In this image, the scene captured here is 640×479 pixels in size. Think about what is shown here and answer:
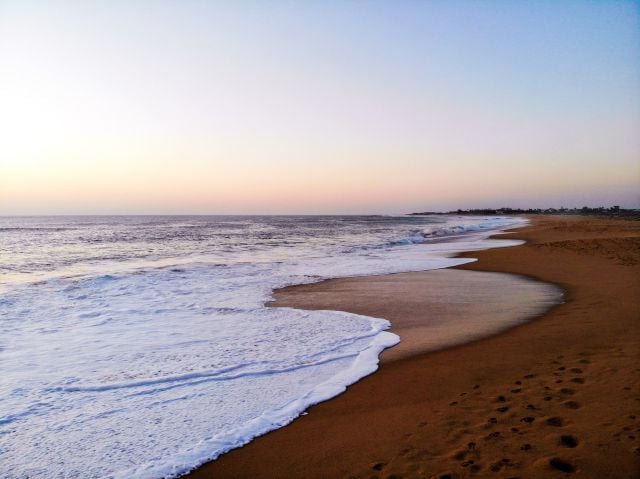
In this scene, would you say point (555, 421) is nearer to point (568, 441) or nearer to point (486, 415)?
point (568, 441)

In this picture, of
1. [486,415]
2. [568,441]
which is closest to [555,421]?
[568,441]

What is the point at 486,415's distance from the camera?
4246 mm

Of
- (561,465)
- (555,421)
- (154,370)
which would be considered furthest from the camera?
(154,370)

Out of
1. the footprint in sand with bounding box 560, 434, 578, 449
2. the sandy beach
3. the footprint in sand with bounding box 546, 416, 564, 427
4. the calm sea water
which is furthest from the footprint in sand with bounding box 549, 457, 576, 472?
the calm sea water

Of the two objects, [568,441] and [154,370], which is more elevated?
[568,441]

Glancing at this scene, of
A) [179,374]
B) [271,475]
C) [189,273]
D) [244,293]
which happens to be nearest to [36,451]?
[179,374]

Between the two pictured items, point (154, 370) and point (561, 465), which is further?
point (154, 370)

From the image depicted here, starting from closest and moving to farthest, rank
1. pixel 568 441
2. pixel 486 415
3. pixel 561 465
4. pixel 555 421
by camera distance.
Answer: pixel 561 465
pixel 568 441
pixel 555 421
pixel 486 415

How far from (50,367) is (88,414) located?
2.07m

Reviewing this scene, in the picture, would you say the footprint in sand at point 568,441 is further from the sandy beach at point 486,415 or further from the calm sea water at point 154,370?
the calm sea water at point 154,370

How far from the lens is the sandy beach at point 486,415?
3.45m

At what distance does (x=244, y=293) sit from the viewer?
1241 cm

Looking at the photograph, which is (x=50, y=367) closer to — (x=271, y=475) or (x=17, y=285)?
(x=271, y=475)

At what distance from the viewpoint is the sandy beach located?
11.3 ft
